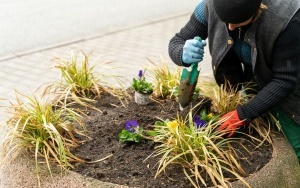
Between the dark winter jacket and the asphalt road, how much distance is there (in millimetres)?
3631

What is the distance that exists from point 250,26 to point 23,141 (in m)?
1.31

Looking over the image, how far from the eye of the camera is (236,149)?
2723 mm

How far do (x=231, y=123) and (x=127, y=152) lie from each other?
564 mm

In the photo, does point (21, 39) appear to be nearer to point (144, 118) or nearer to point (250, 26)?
point (144, 118)

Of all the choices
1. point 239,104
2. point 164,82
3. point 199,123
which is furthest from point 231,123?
point 164,82

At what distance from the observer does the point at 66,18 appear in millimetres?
7660

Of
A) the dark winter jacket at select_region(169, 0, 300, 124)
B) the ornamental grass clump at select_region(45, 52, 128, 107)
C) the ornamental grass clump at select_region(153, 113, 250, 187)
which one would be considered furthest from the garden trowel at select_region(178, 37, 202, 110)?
the ornamental grass clump at select_region(45, 52, 128, 107)

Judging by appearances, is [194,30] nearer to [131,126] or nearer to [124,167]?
[131,126]

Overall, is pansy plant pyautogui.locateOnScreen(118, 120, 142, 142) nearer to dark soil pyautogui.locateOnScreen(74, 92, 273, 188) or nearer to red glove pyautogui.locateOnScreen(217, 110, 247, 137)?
dark soil pyautogui.locateOnScreen(74, 92, 273, 188)

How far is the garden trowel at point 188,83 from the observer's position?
2.87 m

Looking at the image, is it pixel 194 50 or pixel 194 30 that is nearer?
pixel 194 50

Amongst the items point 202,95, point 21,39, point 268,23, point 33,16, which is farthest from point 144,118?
point 33,16

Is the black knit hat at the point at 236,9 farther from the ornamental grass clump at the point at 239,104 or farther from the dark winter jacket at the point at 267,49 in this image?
the ornamental grass clump at the point at 239,104

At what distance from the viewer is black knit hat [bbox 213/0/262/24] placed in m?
2.56
